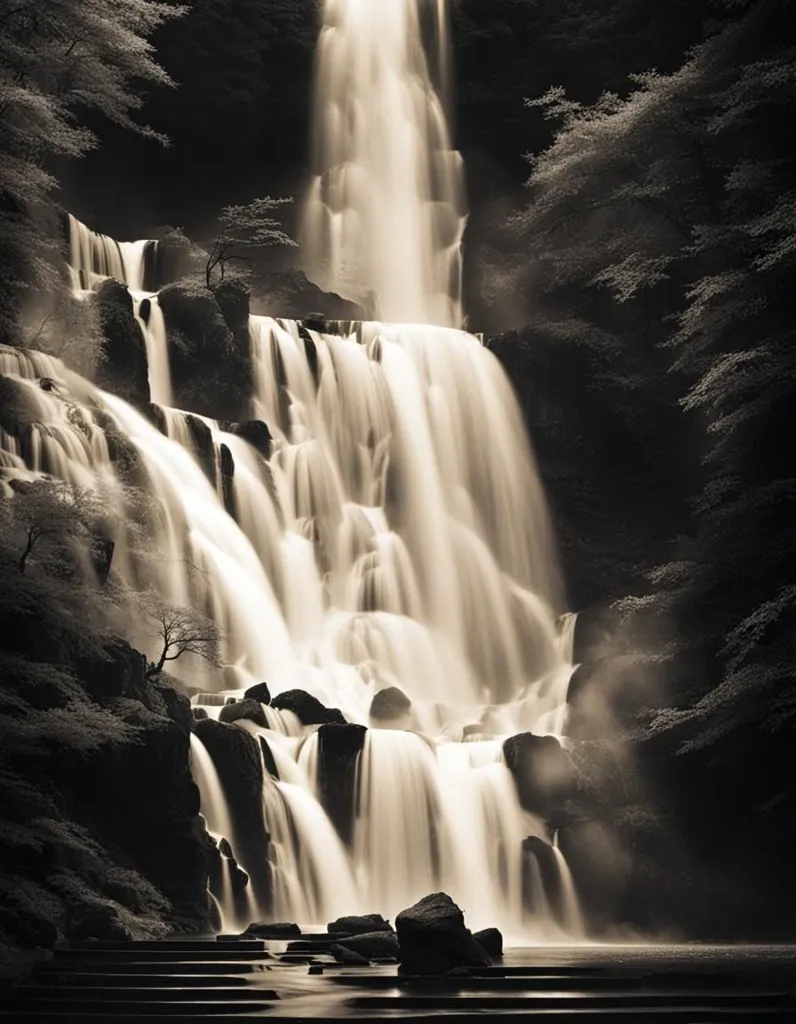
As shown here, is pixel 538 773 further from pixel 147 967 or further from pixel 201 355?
pixel 201 355

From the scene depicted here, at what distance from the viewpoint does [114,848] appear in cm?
1877

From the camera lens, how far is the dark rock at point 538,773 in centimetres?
2395


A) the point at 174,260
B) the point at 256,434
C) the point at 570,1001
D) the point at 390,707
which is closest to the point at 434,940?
the point at 570,1001

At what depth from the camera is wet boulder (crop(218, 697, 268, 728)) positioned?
74.0ft

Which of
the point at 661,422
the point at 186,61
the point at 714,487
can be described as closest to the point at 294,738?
the point at 714,487

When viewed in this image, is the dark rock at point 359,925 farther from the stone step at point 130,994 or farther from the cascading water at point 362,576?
the stone step at point 130,994

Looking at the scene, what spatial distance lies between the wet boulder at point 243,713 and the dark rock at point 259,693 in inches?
38.0

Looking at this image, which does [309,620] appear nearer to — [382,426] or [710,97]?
[382,426]

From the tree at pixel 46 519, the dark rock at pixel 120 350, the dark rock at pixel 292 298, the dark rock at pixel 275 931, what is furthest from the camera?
the dark rock at pixel 292 298

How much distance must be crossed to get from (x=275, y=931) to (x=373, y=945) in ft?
6.80

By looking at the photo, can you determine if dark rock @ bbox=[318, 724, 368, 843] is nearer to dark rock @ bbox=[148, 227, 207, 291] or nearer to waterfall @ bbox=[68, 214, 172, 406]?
waterfall @ bbox=[68, 214, 172, 406]

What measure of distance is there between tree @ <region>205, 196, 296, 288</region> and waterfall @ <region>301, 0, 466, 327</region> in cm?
216

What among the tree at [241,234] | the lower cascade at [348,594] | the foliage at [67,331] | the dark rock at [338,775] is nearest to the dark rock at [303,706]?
the lower cascade at [348,594]

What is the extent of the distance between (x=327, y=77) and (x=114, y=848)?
1349 inches
